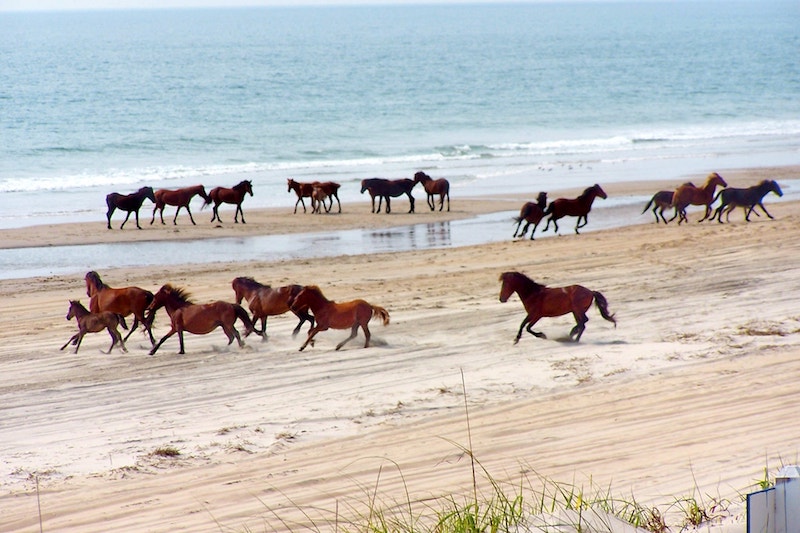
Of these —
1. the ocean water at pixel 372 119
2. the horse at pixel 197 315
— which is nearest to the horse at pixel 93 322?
the horse at pixel 197 315

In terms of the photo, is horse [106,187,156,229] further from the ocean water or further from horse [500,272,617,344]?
horse [500,272,617,344]

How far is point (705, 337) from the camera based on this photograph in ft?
34.2

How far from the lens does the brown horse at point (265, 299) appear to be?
36.7 ft

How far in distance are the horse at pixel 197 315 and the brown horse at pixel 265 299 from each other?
0.36 meters

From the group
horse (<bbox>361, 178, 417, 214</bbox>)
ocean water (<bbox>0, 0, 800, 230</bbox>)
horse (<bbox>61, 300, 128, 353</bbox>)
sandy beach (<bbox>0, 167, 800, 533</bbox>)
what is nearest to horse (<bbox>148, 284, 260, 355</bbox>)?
sandy beach (<bbox>0, 167, 800, 533</bbox>)

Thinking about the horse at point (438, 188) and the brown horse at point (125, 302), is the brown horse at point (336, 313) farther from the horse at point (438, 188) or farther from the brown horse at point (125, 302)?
the horse at point (438, 188)

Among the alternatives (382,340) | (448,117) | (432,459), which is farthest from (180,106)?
(432,459)

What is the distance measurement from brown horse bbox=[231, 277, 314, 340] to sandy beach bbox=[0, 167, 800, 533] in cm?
37

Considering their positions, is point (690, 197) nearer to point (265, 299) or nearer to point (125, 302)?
point (265, 299)

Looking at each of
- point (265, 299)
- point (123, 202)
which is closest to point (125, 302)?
point (265, 299)

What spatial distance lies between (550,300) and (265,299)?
3412 mm

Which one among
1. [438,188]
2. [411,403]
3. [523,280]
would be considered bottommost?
[411,403]

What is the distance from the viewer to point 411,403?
8.70m

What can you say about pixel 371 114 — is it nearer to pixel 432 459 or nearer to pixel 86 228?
pixel 86 228
